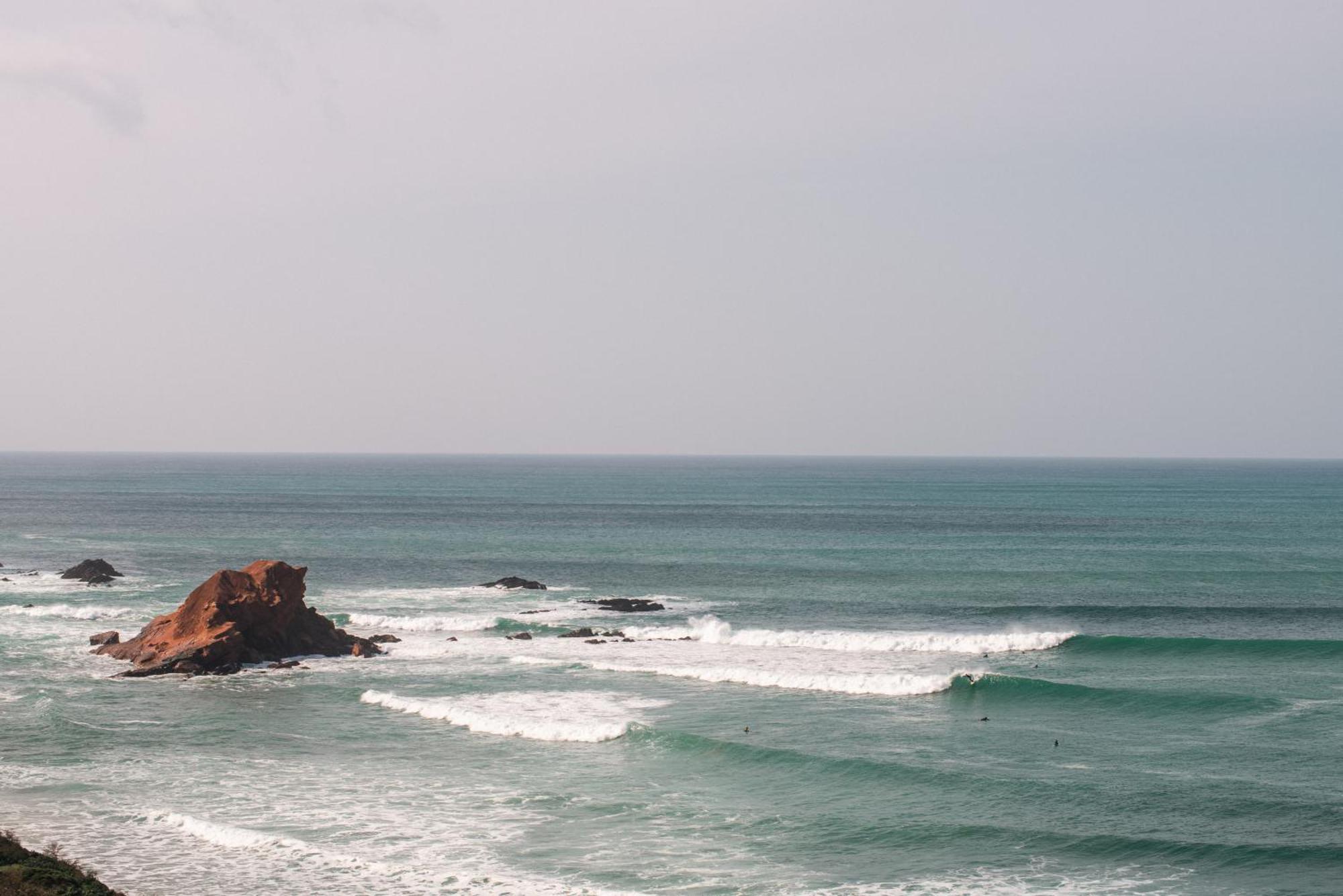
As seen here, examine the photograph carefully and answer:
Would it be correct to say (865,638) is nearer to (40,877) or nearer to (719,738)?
(719,738)

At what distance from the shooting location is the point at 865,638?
49.6 m

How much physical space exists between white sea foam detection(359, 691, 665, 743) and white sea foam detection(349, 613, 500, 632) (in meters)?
13.9

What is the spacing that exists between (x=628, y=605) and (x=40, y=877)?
41.6 meters

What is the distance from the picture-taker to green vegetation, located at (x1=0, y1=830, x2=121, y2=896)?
60.3 feet

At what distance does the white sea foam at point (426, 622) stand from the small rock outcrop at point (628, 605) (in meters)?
6.57

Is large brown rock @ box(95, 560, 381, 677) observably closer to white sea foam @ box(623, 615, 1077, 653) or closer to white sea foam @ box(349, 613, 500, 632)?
white sea foam @ box(349, 613, 500, 632)

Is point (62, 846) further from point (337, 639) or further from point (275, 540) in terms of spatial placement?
point (275, 540)

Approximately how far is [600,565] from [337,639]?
116 ft

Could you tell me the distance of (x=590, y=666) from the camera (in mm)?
44125

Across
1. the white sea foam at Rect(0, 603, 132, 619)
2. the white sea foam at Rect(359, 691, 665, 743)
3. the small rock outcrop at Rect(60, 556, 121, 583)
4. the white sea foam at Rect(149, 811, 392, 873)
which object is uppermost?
the small rock outcrop at Rect(60, 556, 121, 583)

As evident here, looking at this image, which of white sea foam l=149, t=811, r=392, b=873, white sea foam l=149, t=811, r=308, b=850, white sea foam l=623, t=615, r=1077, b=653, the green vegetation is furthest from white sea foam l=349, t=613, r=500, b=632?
the green vegetation

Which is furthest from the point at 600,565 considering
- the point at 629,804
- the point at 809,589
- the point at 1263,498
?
the point at 1263,498

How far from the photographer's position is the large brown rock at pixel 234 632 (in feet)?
138

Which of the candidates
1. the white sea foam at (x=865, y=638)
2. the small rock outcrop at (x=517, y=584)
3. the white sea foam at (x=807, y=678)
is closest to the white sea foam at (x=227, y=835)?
the white sea foam at (x=807, y=678)
